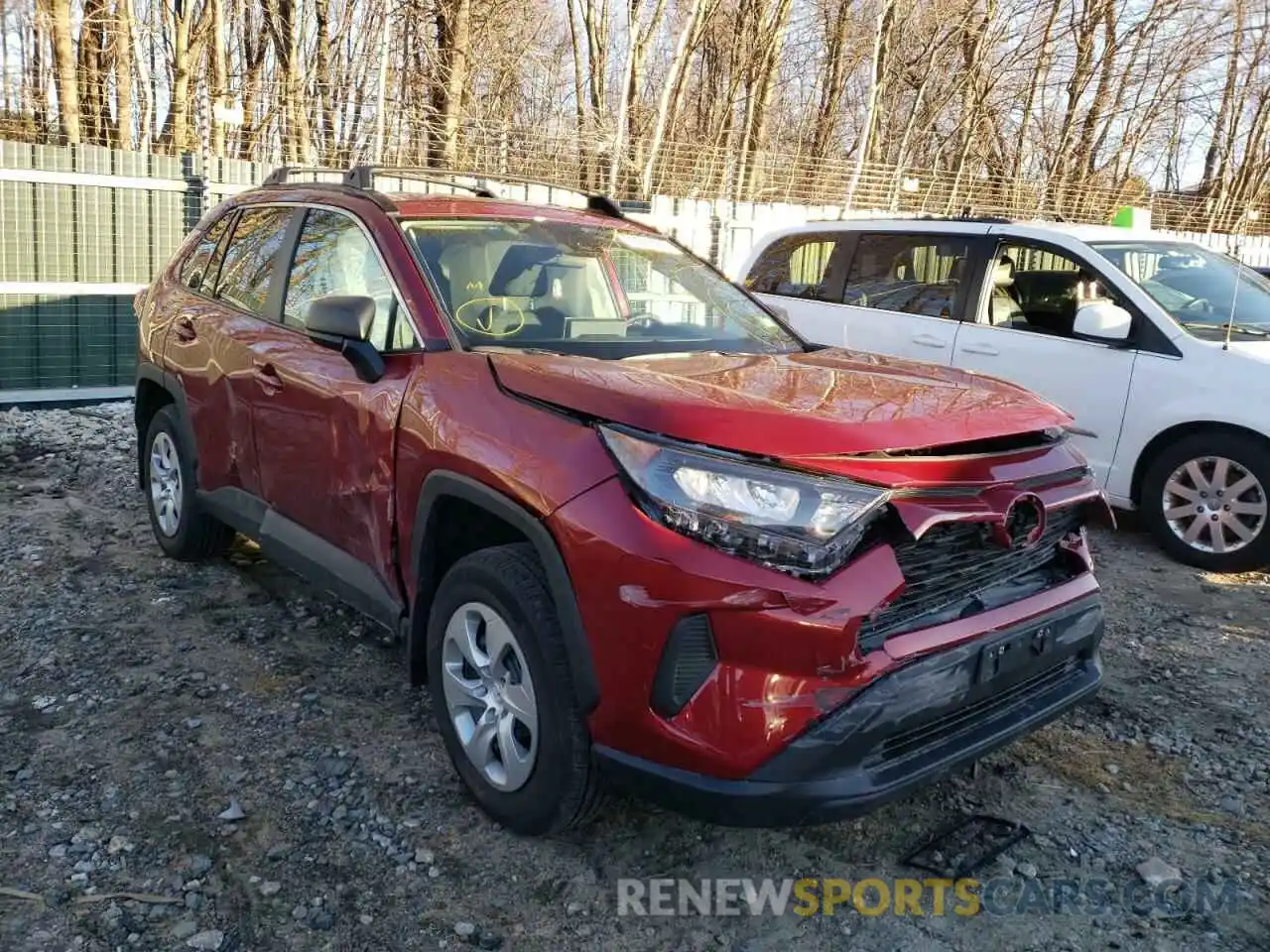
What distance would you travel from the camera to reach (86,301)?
9.44 meters

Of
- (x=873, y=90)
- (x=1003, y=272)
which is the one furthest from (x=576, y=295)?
(x=873, y=90)

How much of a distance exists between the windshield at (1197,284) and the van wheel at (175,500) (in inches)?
203

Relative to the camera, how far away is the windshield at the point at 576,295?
3562 mm

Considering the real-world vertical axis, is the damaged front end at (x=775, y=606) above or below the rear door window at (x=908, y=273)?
below

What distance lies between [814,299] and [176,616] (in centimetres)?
477

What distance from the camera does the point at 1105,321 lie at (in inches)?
236

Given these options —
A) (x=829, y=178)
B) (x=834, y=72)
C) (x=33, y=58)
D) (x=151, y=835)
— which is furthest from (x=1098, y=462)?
(x=834, y=72)

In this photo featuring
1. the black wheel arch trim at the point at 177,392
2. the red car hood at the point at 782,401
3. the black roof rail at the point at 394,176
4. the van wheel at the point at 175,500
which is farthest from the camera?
the van wheel at the point at 175,500

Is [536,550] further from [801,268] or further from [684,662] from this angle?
[801,268]

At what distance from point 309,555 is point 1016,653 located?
245 cm

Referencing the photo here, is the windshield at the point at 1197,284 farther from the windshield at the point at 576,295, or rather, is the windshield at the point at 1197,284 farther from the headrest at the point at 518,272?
the headrest at the point at 518,272

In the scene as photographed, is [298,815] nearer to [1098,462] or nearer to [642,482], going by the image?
[642,482]

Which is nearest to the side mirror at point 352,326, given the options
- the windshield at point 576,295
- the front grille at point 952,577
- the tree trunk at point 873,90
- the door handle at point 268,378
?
the windshield at point 576,295

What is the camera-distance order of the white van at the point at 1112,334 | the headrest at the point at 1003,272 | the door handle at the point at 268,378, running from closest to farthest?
the door handle at the point at 268,378 → the white van at the point at 1112,334 → the headrest at the point at 1003,272
